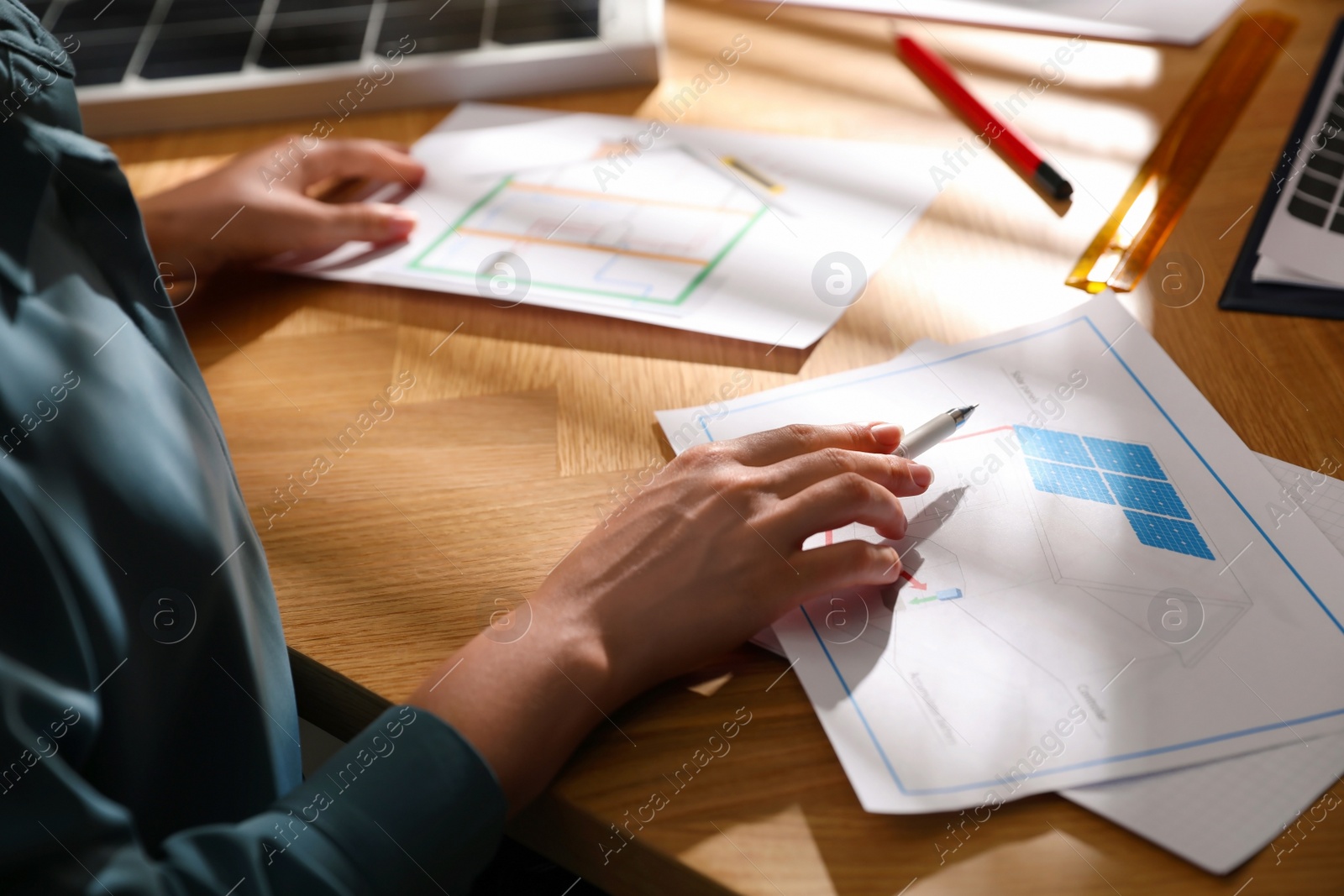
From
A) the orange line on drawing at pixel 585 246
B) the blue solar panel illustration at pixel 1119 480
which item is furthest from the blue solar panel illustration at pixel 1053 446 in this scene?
the orange line on drawing at pixel 585 246

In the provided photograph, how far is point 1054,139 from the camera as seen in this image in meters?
0.88

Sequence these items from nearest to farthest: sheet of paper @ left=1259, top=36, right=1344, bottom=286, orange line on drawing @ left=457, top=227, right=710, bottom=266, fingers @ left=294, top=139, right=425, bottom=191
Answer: sheet of paper @ left=1259, top=36, right=1344, bottom=286 → orange line on drawing @ left=457, top=227, right=710, bottom=266 → fingers @ left=294, top=139, right=425, bottom=191

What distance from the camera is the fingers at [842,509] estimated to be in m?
0.55

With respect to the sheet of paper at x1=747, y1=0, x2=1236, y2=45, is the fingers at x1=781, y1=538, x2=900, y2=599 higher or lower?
lower

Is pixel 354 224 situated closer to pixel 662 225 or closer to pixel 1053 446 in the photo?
pixel 662 225

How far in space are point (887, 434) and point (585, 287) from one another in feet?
1.01

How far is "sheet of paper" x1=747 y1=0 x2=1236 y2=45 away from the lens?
38.6 inches

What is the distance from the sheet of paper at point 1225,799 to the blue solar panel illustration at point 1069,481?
17cm

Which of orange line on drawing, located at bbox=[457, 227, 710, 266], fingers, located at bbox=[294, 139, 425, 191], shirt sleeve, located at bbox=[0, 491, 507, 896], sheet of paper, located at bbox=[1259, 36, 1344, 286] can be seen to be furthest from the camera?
fingers, located at bbox=[294, 139, 425, 191]

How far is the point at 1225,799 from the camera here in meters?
0.44

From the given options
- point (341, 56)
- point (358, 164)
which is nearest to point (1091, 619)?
point (358, 164)

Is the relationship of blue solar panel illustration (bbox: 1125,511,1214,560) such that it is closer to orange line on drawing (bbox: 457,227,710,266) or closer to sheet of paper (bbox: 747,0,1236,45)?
orange line on drawing (bbox: 457,227,710,266)

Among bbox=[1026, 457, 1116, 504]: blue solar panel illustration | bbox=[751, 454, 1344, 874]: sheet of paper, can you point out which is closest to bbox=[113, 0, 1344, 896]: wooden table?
bbox=[751, 454, 1344, 874]: sheet of paper

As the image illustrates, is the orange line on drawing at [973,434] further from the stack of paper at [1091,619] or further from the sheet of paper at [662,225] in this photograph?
the sheet of paper at [662,225]
